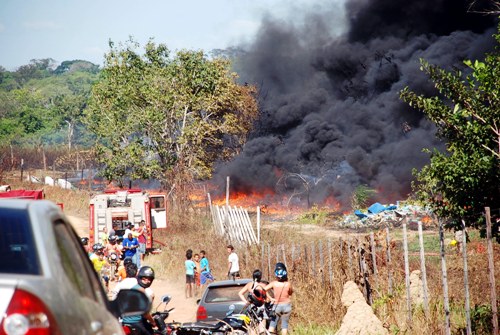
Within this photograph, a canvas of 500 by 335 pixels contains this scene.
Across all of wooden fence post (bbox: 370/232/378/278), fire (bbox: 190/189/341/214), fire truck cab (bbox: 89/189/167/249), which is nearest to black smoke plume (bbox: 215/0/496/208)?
fire (bbox: 190/189/341/214)

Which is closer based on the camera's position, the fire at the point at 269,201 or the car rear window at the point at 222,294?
the car rear window at the point at 222,294

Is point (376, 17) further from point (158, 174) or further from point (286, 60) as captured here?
point (158, 174)

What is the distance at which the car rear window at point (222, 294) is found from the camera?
15844mm

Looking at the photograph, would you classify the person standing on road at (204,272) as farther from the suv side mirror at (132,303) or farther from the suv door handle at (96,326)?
the suv door handle at (96,326)

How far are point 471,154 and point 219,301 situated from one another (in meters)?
4.92

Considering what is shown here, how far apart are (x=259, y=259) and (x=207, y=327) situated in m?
11.7

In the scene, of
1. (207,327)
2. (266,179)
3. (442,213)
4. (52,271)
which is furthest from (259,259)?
(266,179)

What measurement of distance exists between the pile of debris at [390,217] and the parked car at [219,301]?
2321 centimetres

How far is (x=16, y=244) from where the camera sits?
3.16 m

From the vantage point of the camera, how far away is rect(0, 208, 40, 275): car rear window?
2979mm

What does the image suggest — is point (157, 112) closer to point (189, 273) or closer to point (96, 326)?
point (189, 273)

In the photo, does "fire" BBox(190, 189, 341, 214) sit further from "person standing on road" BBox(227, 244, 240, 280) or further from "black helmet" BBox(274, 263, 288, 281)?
"black helmet" BBox(274, 263, 288, 281)

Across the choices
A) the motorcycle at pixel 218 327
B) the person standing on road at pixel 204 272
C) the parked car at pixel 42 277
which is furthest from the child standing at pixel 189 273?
the parked car at pixel 42 277

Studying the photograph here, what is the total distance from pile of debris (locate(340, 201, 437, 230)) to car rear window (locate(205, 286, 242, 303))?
23.2 meters
